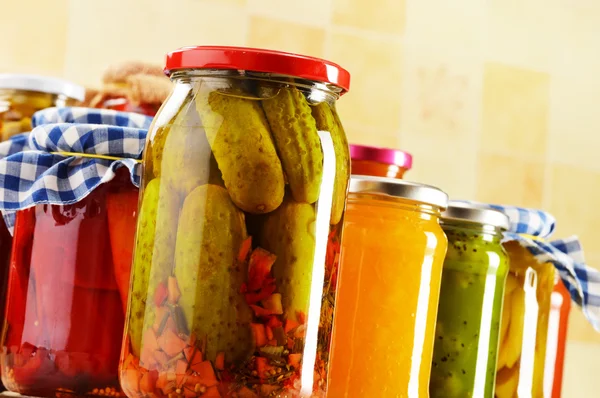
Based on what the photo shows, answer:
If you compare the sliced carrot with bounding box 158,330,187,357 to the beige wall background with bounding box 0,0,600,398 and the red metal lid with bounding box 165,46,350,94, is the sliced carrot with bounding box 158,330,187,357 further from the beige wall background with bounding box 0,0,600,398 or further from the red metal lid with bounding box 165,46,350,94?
the beige wall background with bounding box 0,0,600,398

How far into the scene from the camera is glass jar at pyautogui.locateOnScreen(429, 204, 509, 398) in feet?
2.60

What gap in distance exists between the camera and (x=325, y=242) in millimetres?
619

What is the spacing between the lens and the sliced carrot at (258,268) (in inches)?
22.7

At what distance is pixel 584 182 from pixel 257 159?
1.29 metres

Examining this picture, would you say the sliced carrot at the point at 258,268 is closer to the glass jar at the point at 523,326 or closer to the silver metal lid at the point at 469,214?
the silver metal lid at the point at 469,214

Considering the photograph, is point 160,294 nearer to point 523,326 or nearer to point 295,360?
point 295,360

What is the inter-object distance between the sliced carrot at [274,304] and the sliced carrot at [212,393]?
0.21ft

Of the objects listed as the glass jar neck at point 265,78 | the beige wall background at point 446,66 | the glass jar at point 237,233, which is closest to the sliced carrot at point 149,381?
the glass jar at point 237,233

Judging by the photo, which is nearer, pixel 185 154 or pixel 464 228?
pixel 185 154

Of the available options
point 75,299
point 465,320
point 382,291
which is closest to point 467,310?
point 465,320

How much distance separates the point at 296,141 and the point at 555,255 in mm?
418

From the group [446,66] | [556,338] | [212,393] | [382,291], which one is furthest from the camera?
[446,66]

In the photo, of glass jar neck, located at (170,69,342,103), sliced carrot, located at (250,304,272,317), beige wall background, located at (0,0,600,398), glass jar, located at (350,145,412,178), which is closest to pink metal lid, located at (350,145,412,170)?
glass jar, located at (350,145,412,178)

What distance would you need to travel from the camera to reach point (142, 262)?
62 cm
